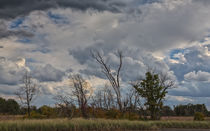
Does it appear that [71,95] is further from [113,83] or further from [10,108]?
[10,108]

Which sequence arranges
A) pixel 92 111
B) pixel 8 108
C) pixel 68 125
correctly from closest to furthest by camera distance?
pixel 68 125 < pixel 92 111 < pixel 8 108

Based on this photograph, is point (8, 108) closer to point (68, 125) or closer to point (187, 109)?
point (187, 109)

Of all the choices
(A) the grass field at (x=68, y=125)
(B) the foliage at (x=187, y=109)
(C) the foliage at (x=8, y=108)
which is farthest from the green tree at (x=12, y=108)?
(A) the grass field at (x=68, y=125)

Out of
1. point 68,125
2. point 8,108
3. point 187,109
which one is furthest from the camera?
point 187,109

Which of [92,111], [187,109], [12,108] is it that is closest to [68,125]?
[92,111]

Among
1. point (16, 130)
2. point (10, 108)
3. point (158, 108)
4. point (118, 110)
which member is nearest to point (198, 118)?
point (158, 108)

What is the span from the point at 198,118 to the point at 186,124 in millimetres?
15708

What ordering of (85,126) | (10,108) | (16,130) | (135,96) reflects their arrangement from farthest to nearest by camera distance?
(10,108), (135,96), (85,126), (16,130)

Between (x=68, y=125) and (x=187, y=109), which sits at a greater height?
(x=68, y=125)

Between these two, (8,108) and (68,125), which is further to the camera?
(8,108)

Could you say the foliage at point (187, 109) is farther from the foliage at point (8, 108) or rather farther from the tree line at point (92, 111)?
the foliage at point (8, 108)

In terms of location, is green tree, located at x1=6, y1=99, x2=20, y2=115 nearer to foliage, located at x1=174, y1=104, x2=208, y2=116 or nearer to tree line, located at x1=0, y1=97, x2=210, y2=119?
tree line, located at x1=0, y1=97, x2=210, y2=119

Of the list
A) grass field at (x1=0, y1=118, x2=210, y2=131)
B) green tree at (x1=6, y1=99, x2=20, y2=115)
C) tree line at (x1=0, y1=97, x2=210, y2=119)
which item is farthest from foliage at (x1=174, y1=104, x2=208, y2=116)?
grass field at (x1=0, y1=118, x2=210, y2=131)

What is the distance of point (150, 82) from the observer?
4219cm
